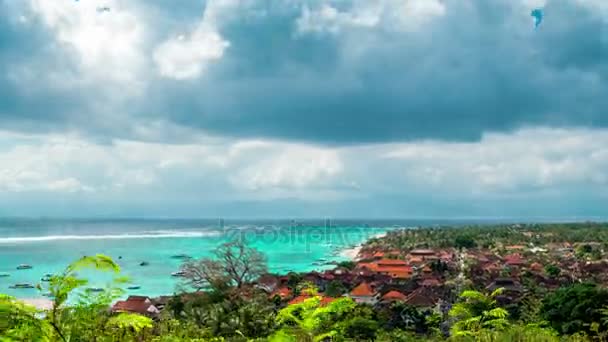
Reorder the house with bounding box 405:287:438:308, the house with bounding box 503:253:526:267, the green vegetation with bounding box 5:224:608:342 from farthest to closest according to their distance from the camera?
the house with bounding box 503:253:526:267
the house with bounding box 405:287:438:308
the green vegetation with bounding box 5:224:608:342

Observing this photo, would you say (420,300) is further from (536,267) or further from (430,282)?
(536,267)

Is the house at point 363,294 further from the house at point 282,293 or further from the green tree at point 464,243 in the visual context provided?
the green tree at point 464,243

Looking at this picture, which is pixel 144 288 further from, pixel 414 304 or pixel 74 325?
pixel 74 325

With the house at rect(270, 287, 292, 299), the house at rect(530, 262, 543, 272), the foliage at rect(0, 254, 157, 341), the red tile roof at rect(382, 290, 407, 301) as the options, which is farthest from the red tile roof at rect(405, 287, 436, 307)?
the foliage at rect(0, 254, 157, 341)

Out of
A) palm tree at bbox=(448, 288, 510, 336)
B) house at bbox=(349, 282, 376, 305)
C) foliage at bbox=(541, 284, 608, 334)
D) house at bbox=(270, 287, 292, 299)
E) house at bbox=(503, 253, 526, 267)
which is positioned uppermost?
palm tree at bbox=(448, 288, 510, 336)

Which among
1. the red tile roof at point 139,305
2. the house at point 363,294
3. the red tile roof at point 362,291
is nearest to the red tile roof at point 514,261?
the red tile roof at point 362,291

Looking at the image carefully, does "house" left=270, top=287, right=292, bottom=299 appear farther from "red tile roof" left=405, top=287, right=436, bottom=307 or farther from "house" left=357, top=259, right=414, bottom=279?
"house" left=357, top=259, right=414, bottom=279

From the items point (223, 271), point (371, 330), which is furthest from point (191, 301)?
point (371, 330)

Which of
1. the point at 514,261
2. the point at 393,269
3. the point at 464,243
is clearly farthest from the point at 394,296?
the point at 464,243
